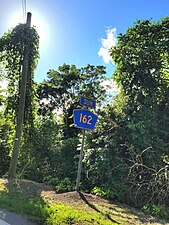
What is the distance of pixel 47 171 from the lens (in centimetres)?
909

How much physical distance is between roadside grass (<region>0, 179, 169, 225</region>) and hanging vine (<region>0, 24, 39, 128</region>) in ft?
14.5

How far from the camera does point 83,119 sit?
6.32 m

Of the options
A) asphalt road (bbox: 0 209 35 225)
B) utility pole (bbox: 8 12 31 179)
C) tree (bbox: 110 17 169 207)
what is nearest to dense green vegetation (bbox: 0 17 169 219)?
tree (bbox: 110 17 169 207)

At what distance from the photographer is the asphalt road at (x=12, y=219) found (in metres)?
3.49

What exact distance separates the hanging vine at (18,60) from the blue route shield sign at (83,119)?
401 cm

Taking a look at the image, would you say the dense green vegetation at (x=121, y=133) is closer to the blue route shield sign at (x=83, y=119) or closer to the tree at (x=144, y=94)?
the tree at (x=144, y=94)

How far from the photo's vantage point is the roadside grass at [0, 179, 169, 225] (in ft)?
12.5

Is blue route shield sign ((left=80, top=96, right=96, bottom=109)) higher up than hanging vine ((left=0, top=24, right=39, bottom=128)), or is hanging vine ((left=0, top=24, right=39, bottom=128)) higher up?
hanging vine ((left=0, top=24, right=39, bottom=128))

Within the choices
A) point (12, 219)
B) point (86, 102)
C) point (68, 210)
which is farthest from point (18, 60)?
point (12, 219)

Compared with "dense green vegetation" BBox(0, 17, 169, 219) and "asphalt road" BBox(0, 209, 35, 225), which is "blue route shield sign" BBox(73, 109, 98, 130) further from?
"asphalt road" BBox(0, 209, 35, 225)

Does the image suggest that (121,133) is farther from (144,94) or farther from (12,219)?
(12,219)

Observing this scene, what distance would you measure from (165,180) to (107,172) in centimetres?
157

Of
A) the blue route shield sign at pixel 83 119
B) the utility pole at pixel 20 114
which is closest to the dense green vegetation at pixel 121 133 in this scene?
the utility pole at pixel 20 114

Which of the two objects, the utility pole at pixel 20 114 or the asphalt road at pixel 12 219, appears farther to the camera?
the utility pole at pixel 20 114
